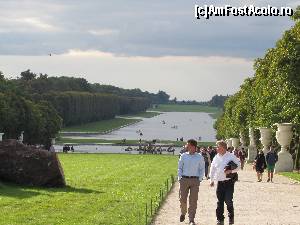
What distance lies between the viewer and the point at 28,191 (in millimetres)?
23234

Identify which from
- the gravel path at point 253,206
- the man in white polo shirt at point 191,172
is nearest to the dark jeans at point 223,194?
the man in white polo shirt at point 191,172

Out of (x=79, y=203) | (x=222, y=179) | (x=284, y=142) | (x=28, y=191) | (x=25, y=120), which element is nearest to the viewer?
(x=222, y=179)

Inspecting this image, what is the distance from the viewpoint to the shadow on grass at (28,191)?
22172 mm

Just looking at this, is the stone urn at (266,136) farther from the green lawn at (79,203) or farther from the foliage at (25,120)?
the foliage at (25,120)

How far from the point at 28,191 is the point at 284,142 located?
20.2 m

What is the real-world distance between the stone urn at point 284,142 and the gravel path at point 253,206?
33.7ft

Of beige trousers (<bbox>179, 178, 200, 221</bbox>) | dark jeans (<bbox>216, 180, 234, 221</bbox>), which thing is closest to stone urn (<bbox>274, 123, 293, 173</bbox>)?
beige trousers (<bbox>179, 178, 200, 221</bbox>)

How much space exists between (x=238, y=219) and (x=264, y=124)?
1362 inches

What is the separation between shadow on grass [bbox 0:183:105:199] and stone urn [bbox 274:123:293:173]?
17489mm

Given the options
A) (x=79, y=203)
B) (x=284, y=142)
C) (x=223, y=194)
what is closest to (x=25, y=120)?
(x=284, y=142)

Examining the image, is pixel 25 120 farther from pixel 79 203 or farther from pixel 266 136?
pixel 79 203

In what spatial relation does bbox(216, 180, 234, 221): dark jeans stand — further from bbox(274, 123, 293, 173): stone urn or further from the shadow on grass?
bbox(274, 123, 293, 173): stone urn

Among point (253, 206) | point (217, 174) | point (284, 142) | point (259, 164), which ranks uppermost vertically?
point (284, 142)

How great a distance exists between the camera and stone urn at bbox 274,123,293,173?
40.1 meters
